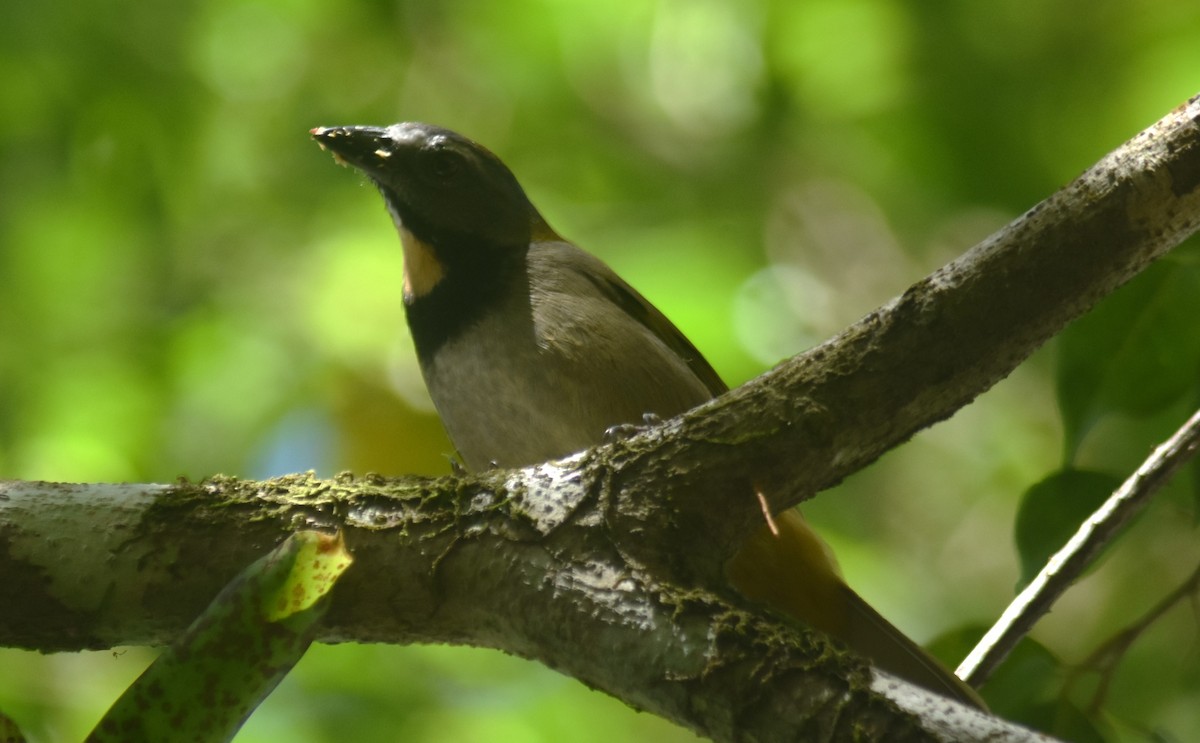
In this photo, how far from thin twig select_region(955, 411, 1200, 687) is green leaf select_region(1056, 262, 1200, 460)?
0.68 feet

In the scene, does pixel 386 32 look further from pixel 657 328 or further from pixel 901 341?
pixel 901 341

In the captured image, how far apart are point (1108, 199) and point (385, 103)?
14.3ft

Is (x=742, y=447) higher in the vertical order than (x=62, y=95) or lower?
lower

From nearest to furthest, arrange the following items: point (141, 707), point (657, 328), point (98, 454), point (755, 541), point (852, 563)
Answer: point (141, 707) → point (755, 541) → point (657, 328) → point (98, 454) → point (852, 563)

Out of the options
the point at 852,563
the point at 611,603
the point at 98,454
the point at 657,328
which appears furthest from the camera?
the point at 852,563

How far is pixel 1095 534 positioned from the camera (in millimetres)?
2635

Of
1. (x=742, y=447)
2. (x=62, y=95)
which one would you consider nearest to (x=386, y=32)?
(x=62, y=95)

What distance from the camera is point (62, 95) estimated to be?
5.38m

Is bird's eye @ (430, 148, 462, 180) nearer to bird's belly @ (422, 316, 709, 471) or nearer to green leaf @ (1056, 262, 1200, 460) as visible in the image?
bird's belly @ (422, 316, 709, 471)

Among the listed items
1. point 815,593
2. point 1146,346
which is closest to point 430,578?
point 815,593

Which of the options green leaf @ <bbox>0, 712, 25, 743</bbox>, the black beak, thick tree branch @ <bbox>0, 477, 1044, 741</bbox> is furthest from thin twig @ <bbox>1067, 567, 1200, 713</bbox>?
the black beak

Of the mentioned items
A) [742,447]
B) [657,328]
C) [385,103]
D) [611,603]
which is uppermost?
[385,103]

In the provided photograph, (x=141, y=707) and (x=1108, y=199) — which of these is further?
(x=1108, y=199)

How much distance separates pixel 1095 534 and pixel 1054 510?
0.82ft
